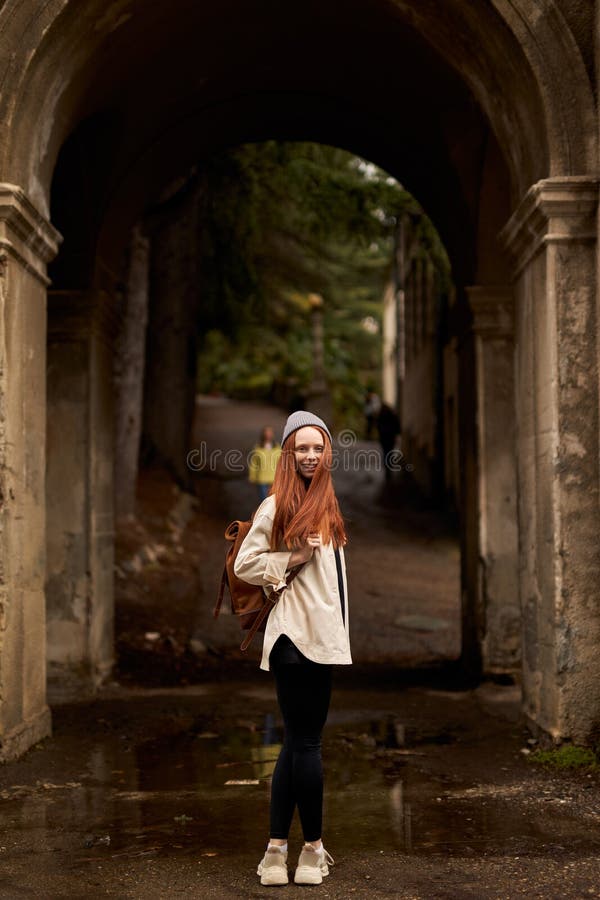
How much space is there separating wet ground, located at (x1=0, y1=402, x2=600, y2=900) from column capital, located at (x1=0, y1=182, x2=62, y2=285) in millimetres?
3017

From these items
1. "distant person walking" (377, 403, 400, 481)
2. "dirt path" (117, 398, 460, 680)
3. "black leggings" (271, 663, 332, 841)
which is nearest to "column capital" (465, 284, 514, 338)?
"dirt path" (117, 398, 460, 680)

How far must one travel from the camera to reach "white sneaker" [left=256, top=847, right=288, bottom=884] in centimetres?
429

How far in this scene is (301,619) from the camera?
A: 4301mm

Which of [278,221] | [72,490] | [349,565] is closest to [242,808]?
[72,490]

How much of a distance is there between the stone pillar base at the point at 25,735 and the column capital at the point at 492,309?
4982mm

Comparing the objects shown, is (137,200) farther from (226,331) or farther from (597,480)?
(226,331)

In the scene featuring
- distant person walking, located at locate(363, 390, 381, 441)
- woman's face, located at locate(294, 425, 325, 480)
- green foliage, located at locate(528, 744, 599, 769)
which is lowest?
green foliage, located at locate(528, 744, 599, 769)

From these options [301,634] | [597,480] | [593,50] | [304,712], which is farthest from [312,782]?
[593,50]

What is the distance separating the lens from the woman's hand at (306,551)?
4.29 meters

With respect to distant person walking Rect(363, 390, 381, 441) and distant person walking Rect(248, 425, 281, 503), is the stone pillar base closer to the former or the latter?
distant person walking Rect(248, 425, 281, 503)

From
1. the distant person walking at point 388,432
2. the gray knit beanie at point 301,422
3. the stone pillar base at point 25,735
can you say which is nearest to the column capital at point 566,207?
the gray knit beanie at point 301,422

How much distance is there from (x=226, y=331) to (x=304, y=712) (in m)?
16.9

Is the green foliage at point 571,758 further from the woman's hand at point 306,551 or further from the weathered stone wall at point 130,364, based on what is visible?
the weathered stone wall at point 130,364

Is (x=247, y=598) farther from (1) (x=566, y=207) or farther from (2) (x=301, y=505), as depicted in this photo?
(1) (x=566, y=207)
